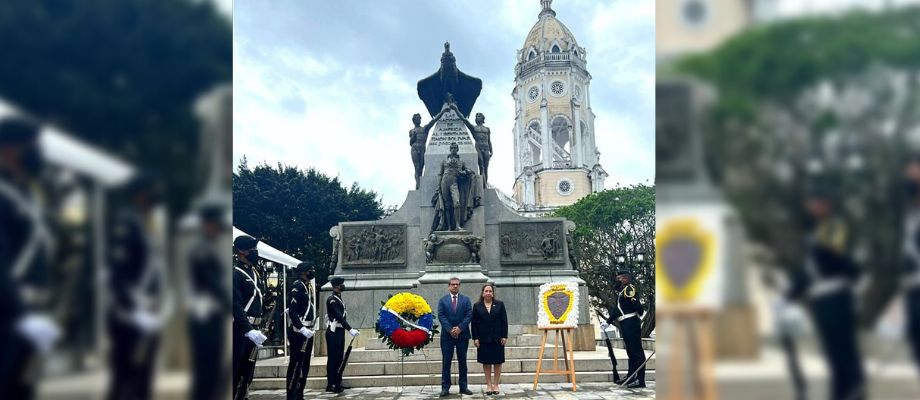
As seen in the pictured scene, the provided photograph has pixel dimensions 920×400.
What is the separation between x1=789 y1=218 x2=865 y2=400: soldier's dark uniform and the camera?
1.74m

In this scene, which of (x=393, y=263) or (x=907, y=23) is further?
(x=393, y=263)

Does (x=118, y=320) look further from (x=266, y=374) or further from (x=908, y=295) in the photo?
(x=266, y=374)

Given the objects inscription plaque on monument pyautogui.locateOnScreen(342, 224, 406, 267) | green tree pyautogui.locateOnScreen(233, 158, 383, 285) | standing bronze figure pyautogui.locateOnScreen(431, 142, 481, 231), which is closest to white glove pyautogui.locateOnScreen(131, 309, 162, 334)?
standing bronze figure pyautogui.locateOnScreen(431, 142, 481, 231)

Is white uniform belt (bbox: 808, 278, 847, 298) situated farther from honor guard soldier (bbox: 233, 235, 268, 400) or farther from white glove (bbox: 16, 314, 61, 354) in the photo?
honor guard soldier (bbox: 233, 235, 268, 400)

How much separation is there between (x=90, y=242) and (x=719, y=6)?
1.89 metres

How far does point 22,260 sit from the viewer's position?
1.60 meters

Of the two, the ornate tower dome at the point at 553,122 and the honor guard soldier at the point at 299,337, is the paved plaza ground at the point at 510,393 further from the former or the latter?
the ornate tower dome at the point at 553,122

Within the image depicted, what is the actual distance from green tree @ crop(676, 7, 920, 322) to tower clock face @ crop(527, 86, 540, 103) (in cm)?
12639

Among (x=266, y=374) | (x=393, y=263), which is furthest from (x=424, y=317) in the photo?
(x=393, y=263)

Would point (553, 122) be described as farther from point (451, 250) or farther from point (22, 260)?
point (22, 260)

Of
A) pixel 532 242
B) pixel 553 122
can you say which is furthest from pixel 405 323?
pixel 553 122

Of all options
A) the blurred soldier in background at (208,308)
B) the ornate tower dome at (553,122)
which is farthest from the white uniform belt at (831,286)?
the ornate tower dome at (553,122)

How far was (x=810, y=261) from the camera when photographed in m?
1.75

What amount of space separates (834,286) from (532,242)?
60.9 feet
